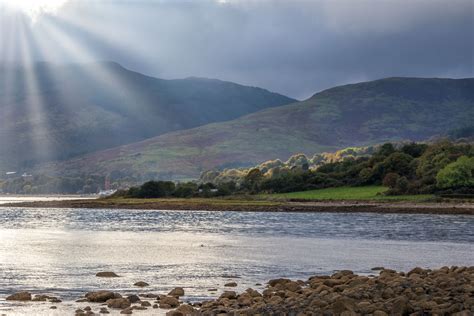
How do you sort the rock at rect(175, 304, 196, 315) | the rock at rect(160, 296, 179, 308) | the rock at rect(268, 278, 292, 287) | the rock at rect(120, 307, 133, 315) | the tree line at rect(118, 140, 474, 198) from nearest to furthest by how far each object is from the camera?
1. the rock at rect(175, 304, 196, 315)
2. the rock at rect(120, 307, 133, 315)
3. the rock at rect(160, 296, 179, 308)
4. the rock at rect(268, 278, 292, 287)
5. the tree line at rect(118, 140, 474, 198)

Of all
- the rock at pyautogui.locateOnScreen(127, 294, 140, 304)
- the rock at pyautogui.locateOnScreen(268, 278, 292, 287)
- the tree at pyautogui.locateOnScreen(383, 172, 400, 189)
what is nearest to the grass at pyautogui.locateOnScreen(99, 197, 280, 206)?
the tree at pyautogui.locateOnScreen(383, 172, 400, 189)

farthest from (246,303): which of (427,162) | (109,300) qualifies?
(427,162)

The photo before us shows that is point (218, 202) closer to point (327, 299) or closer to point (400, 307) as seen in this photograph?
point (327, 299)

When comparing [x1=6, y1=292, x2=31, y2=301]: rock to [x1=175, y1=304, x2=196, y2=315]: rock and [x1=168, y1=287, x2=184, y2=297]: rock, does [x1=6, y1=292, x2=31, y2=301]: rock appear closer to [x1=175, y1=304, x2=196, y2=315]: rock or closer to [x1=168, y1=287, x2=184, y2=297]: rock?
[x1=168, y1=287, x2=184, y2=297]: rock

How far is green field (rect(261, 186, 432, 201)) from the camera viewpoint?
159750 millimetres

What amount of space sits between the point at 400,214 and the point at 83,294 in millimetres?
107473

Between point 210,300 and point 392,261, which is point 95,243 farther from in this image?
point 210,300

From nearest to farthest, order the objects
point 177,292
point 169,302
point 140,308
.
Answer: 1. point 140,308
2. point 169,302
3. point 177,292

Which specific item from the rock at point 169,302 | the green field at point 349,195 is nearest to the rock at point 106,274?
the rock at point 169,302

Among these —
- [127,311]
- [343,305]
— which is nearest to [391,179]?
[127,311]

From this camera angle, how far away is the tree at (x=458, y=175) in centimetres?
15788

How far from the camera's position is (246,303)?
3281 cm

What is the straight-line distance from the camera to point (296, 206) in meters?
162

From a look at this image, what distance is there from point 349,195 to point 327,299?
143392 mm
